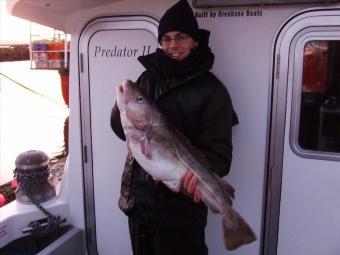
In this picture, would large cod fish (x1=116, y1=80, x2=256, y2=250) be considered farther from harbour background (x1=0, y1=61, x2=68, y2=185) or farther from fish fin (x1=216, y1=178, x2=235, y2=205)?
harbour background (x1=0, y1=61, x2=68, y2=185)

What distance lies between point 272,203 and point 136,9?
1831mm

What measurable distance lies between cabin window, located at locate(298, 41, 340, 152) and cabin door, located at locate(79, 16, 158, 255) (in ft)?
3.91

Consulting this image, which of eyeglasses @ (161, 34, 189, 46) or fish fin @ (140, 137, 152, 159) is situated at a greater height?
eyeglasses @ (161, 34, 189, 46)

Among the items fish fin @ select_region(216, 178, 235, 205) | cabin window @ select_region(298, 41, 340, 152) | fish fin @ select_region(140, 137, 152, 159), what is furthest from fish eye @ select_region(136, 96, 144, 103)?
cabin window @ select_region(298, 41, 340, 152)

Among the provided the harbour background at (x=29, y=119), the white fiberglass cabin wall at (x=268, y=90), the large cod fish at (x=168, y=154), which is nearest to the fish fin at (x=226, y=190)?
the large cod fish at (x=168, y=154)

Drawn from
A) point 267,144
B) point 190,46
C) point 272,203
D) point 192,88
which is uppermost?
point 190,46

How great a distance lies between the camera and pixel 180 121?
7.93 feet

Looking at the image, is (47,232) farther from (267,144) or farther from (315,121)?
(315,121)

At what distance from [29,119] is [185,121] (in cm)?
1176

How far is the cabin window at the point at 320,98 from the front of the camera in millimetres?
2617

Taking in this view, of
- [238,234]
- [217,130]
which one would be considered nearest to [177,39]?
[217,130]

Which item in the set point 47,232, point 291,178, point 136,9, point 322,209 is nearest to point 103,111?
point 136,9

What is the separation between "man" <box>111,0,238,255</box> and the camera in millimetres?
2334

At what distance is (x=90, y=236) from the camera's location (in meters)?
3.58
